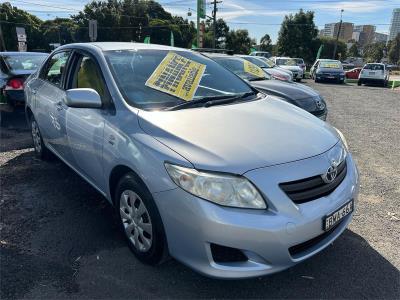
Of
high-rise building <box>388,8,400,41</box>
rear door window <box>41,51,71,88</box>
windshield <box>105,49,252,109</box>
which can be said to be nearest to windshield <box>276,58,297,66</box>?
rear door window <box>41,51,71,88</box>

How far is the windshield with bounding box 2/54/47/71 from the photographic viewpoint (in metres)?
8.14

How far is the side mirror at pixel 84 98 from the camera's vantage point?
3133mm

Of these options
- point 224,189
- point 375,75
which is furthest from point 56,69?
point 375,75

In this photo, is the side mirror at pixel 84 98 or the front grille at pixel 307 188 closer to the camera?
Answer: the front grille at pixel 307 188

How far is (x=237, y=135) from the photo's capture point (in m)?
2.71

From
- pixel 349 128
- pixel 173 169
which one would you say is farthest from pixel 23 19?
pixel 173 169

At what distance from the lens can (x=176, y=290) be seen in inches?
104

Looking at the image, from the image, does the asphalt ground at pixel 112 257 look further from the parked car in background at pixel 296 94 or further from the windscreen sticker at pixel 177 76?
the parked car in background at pixel 296 94

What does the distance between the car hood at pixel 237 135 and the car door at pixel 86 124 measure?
0.56 m

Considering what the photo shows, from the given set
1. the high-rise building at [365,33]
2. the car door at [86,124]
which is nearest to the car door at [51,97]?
the car door at [86,124]

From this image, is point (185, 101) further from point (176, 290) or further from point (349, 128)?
→ point (349, 128)

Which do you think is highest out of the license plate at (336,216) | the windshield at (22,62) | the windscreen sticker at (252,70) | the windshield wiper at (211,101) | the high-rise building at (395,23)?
the high-rise building at (395,23)

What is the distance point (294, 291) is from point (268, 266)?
0.46 metres

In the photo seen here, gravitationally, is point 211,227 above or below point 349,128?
above
